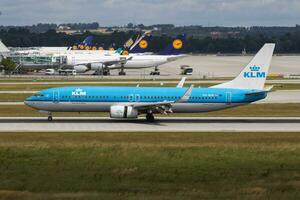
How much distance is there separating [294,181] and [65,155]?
11.9 meters

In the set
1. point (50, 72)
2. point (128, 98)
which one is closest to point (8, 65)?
point (50, 72)

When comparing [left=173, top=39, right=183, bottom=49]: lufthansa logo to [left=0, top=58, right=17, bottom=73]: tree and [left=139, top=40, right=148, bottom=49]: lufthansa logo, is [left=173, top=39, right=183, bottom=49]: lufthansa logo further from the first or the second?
[left=0, top=58, right=17, bottom=73]: tree

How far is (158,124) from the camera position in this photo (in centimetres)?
5438

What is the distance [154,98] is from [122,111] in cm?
302

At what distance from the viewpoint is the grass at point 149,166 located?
28562 mm

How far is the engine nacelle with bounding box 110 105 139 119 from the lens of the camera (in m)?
54.7

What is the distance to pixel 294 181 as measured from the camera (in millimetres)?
31047

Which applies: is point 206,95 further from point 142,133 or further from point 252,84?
point 142,133

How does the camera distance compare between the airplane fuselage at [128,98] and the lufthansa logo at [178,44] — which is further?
the lufthansa logo at [178,44]

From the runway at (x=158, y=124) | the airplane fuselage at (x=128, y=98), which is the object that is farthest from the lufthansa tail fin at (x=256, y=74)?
the runway at (x=158, y=124)

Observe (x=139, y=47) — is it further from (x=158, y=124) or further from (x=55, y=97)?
(x=158, y=124)

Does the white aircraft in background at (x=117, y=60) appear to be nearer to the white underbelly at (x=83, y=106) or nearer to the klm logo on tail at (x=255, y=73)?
the klm logo on tail at (x=255, y=73)

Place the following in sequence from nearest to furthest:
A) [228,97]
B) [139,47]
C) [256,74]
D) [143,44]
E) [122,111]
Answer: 1. [122,111]
2. [228,97]
3. [256,74]
4. [143,44]
5. [139,47]

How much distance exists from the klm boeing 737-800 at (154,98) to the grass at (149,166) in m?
7.68
